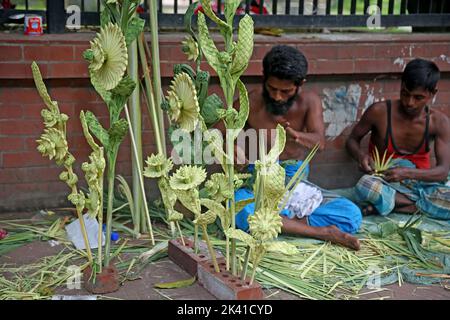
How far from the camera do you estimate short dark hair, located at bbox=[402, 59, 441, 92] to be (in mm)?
4785

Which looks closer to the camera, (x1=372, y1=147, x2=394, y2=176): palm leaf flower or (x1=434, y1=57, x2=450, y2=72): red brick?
(x1=372, y1=147, x2=394, y2=176): palm leaf flower

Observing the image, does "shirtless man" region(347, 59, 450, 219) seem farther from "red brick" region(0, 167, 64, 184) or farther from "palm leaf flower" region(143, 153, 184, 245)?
"red brick" region(0, 167, 64, 184)

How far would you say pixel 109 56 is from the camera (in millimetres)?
3172

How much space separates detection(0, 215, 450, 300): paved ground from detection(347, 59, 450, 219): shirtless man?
126 centimetres

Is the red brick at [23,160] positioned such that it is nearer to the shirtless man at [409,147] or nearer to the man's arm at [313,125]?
the man's arm at [313,125]

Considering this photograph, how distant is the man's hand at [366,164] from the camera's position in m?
4.99

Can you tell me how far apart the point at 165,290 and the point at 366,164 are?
2.07m

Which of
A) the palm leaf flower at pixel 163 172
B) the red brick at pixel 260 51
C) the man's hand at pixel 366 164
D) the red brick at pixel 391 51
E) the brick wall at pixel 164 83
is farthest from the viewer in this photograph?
the red brick at pixel 391 51

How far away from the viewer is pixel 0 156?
4.54 m

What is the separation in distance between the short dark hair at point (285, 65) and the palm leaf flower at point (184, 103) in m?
1.18

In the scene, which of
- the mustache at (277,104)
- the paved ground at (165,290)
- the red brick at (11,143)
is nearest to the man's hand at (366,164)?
the mustache at (277,104)

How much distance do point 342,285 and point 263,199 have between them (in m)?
0.83

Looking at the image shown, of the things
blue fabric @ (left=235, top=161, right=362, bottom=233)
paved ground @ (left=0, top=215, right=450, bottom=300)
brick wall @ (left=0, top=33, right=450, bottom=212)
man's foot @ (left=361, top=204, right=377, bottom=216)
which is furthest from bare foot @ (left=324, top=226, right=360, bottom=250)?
brick wall @ (left=0, top=33, right=450, bottom=212)

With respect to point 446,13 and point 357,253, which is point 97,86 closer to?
point 357,253
